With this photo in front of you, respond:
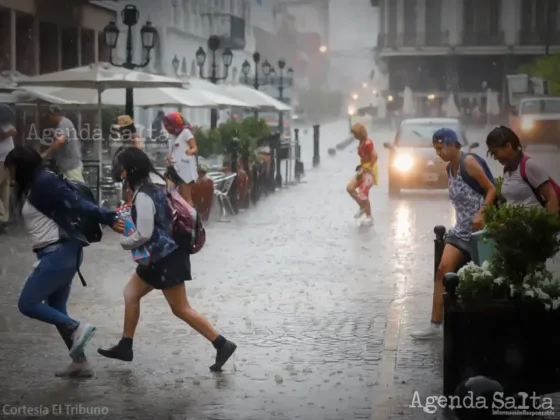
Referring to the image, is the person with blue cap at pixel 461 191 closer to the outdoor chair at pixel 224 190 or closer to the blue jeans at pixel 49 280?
the blue jeans at pixel 49 280

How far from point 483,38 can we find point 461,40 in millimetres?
1676

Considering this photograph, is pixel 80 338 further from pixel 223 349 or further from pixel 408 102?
pixel 408 102

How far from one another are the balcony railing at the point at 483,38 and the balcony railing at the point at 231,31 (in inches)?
792

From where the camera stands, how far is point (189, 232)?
8.30 m

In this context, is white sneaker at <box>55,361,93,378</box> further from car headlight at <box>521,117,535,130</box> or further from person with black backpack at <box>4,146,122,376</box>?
car headlight at <box>521,117,535,130</box>

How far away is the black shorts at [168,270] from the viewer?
327 inches

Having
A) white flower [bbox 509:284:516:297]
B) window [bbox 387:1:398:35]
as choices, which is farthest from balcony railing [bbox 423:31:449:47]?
white flower [bbox 509:284:516:297]

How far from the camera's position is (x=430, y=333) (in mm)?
9641

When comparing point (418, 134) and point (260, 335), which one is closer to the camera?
point (260, 335)

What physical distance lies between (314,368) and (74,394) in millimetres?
1639

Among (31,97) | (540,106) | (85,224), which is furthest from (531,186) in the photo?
(540,106)

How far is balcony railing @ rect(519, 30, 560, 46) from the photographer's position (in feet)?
231

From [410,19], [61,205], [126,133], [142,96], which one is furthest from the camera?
[410,19]

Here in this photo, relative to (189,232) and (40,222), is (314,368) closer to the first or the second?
(189,232)
